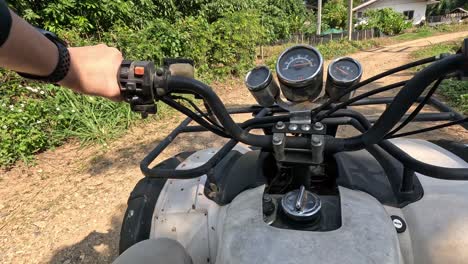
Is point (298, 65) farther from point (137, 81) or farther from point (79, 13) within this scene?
point (79, 13)

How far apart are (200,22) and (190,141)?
3.81 m

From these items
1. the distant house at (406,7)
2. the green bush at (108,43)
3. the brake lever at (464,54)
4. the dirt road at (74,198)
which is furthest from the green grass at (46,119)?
the distant house at (406,7)

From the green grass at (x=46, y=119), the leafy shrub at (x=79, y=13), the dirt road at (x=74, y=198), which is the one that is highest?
the leafy shrub at (x=79, y=13)

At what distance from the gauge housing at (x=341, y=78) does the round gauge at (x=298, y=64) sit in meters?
0.08

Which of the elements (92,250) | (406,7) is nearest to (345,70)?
(92,250)

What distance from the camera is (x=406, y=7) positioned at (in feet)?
114

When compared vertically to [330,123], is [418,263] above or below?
below

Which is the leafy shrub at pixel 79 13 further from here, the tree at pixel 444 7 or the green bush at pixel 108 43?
the tree at pixel 444 7

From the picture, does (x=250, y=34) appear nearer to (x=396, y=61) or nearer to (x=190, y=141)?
(x=190, y=141)

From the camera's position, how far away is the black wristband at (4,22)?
0.73 meters

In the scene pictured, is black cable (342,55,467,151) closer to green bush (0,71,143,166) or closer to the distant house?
green bush (0,71,143,166)

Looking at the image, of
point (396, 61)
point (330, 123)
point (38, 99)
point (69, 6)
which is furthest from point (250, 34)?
point (330, 123)

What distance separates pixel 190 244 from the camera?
125cm

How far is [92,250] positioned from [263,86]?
2.24 meters
